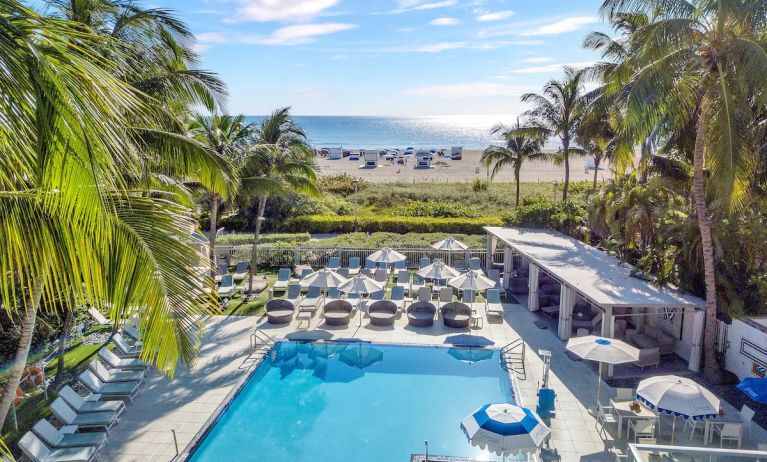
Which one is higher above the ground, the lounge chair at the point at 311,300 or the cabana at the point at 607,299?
the cabana at the point at 607,299

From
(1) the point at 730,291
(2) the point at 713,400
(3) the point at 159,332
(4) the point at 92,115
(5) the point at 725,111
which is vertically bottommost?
(2) the point at 713,400

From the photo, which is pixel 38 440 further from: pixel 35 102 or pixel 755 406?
pixel 755 406

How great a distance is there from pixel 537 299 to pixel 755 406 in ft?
24.1

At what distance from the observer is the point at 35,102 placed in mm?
3340

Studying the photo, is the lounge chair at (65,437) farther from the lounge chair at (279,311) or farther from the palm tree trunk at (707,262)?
the palm tree trunk at (707,262)

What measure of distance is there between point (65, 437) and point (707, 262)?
14.0m

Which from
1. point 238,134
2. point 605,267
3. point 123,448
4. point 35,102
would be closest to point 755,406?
point 605,267

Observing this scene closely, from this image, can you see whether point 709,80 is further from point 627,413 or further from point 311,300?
point 311,300

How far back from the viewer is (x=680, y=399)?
31.2 feet

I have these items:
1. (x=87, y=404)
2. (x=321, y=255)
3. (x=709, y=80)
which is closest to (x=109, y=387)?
(x=87, y=404)

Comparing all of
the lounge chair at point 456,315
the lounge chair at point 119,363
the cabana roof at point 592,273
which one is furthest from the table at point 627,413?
the lounge chair at point 119,363

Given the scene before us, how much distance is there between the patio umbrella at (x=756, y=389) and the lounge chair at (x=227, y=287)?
1548 centimetres

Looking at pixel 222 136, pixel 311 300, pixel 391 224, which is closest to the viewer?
pixel 222 136

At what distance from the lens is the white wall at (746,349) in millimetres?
12055
